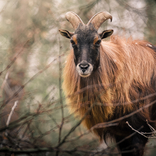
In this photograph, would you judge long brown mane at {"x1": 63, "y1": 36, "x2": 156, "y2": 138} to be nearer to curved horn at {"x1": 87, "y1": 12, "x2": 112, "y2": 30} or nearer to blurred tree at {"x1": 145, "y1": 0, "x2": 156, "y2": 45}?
curved horn at {"x1": 87, "y1": 12, "x2": 112, "y2": 30}

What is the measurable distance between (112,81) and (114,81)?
0.05m

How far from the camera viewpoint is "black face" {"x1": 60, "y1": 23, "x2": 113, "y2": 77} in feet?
13.8

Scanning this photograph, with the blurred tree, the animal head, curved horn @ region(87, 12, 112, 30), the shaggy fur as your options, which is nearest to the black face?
the animal head

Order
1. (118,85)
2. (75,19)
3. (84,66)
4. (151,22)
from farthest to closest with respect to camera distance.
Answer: (151,22), (75,19), (118,85), (84,66)

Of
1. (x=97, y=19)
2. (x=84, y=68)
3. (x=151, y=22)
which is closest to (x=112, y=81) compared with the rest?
(x=84, y=68)

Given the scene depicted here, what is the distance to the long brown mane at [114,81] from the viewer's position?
4.61 meters

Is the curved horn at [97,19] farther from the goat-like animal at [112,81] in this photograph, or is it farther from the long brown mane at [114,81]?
the long brown mane at [114,81]

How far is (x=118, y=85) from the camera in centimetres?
468

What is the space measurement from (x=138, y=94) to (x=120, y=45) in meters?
1.28

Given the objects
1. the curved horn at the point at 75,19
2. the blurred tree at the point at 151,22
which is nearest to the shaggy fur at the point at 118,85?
the curved horn at the point at 75,19

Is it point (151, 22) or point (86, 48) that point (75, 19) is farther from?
point (151, 22)

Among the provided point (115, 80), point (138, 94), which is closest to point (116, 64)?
point (115, 80)

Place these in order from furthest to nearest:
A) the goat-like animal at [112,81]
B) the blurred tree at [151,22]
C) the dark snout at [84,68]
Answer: the blurred tree at [151,22]
the goat-like animal at [112,81]
the dark snout at [84,68]

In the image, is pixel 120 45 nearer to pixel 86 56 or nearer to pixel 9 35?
pixel 86 56
